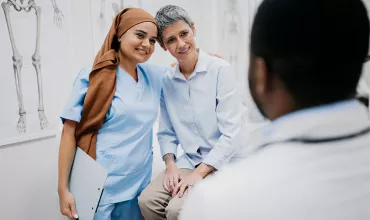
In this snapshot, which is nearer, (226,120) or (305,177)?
(305,177)

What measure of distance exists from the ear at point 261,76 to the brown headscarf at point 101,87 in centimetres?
89

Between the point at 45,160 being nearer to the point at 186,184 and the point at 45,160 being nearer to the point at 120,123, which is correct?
the point at 120,123

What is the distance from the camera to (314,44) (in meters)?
0.44

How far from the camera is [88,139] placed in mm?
1301

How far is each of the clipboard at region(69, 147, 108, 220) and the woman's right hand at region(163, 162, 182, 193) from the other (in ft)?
0.85

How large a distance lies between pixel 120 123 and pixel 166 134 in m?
0.29

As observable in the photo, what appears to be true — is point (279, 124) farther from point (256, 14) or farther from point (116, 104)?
point (116, 104)

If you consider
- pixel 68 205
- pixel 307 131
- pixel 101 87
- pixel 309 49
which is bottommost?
pixel 68 205

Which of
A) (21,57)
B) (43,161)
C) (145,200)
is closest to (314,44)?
(145,200)

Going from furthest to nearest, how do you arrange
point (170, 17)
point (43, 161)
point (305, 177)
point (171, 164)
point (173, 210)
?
point (43, 161)
point (171, 164)
point (170, 17)
point (173, 210)
point (305, 177)

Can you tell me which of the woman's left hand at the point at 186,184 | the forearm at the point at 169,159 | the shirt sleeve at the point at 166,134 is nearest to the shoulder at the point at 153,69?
the shirt sleeve at the point at 166,134

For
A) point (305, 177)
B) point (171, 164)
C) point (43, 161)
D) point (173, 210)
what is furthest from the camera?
point (43, 161)

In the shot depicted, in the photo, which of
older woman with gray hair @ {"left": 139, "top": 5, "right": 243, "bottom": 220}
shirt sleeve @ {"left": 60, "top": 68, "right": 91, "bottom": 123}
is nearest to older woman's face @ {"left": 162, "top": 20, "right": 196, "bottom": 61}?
older woman with gray hair @ {"left": 139, "top": 5, "right": 243, "bottom": 220}

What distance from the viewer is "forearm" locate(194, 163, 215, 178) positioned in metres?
1.33
